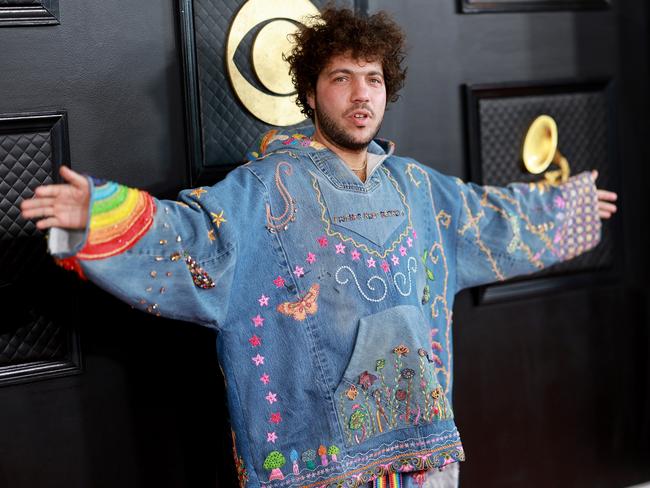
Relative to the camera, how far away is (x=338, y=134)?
1.32 m

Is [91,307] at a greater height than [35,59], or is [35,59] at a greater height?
[35,59]

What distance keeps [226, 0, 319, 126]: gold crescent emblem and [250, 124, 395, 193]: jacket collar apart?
0.41ft

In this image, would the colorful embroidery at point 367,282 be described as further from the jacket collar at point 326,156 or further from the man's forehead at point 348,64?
the man's forehead at point 348,64

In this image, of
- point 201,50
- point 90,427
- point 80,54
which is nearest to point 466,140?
point 201,50

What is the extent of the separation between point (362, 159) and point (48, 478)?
2.47 feet

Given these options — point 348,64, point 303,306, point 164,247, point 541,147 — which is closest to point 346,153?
point 348,64

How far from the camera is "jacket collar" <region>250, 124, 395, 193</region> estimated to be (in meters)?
1.32

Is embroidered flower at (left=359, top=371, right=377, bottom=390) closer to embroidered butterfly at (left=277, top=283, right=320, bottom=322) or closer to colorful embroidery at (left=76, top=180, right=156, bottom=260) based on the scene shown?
embroidered butterfly at (left=277, top=283, right=320, bottom=322)

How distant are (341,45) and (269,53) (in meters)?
0.22

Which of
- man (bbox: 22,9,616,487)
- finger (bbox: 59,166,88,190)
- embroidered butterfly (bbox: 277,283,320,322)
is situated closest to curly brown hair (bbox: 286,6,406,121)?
man (bbox: 22,9,616,487)

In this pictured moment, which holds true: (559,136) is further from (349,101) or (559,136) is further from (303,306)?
(303,306)

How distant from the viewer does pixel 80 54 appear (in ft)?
4.48

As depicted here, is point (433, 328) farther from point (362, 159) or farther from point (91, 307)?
point (91, 307)

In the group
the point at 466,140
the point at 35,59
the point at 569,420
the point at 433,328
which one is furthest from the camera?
the point at 569,420
